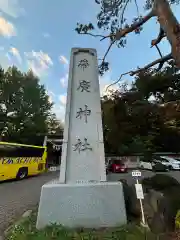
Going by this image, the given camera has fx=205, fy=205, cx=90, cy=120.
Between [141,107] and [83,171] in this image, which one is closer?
[83,171]

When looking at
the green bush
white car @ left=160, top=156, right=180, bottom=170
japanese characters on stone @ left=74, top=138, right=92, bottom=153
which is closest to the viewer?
japanese characters on stone @ left=74, top=138, right=92, bottom=153

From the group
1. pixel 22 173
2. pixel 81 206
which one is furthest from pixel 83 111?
pixel 22 173

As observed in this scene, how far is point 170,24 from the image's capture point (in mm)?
5363

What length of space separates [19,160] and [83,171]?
935 centimetres

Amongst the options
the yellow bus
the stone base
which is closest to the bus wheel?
the yellow bus

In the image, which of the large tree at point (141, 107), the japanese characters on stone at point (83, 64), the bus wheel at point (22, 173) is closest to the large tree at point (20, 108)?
the bus wheel at point (22, 173)

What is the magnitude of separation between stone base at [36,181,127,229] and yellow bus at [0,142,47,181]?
8.13 m

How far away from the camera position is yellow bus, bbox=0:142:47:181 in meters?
11.8

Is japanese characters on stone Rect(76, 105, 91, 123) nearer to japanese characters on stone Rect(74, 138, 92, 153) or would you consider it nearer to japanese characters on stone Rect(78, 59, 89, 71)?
japanese characters on stone Rect(74, 138, 92, 153)

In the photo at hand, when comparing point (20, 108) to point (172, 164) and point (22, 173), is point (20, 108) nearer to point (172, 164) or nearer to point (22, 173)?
point (22, 173)

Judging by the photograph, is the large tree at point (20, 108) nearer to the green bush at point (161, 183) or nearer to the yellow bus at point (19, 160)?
the yellow bus at point (19, 160)

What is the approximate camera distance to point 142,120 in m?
7.02

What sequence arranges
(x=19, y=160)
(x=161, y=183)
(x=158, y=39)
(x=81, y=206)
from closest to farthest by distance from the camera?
(x=81, y=206), (x=161, y=183), (x=158, y=39), (x=19, y=160)

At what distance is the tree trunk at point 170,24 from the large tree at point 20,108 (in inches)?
768
